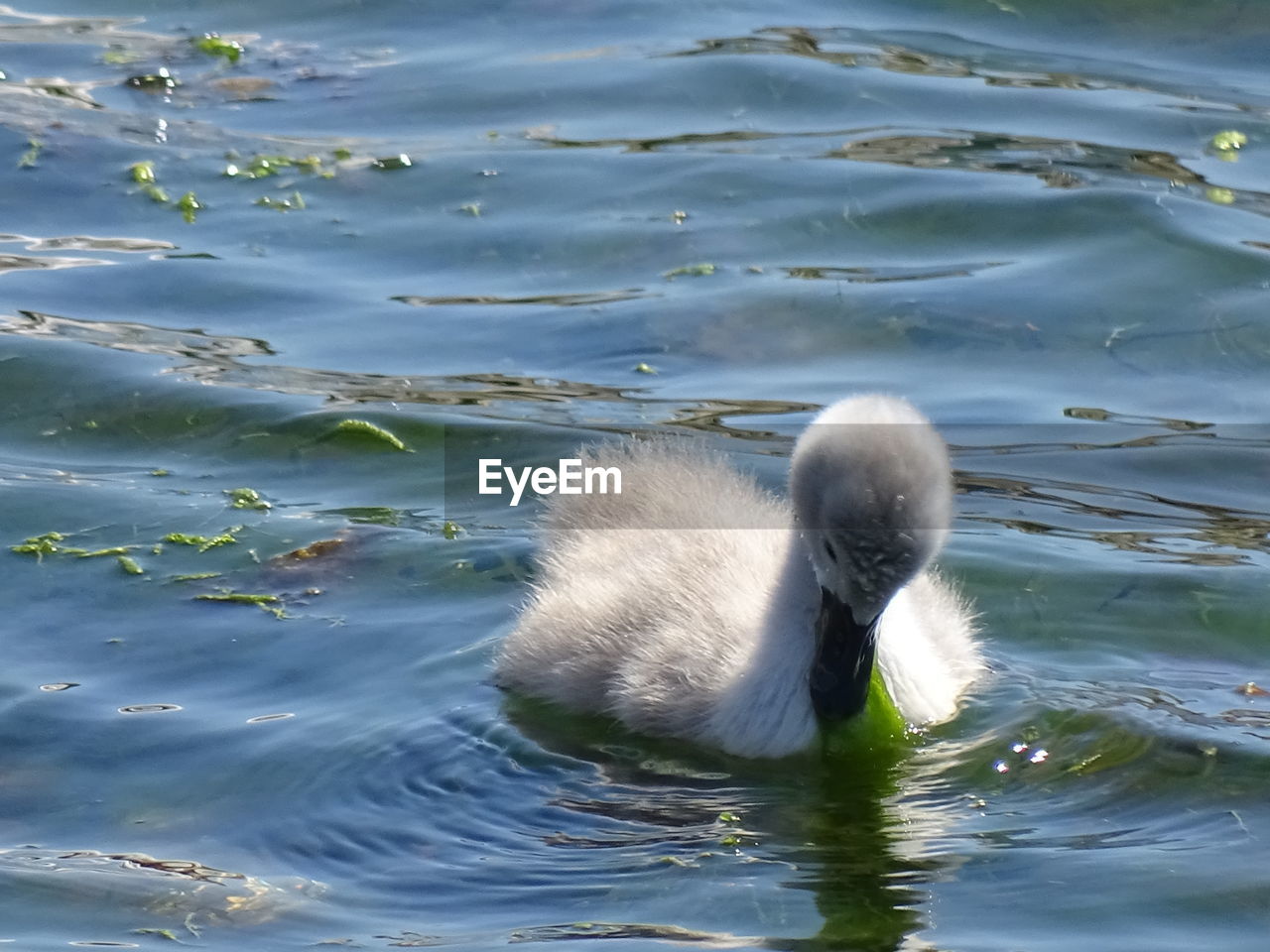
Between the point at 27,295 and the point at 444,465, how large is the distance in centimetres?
247

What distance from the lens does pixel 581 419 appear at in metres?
7.46

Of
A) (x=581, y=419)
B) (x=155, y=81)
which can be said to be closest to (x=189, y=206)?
(x=155, y=81)

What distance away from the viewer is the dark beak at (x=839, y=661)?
4953 millimetres

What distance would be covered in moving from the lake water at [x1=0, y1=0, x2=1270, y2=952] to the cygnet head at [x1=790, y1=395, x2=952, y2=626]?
1.96 feet

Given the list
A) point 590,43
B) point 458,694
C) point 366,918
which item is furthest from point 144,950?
point 590,43

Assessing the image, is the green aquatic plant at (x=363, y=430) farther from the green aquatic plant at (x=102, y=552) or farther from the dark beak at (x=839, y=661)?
the dark beak at (x=839, y=661)

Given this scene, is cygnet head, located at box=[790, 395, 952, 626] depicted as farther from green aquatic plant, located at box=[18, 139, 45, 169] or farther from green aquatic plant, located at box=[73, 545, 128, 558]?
green aquatic plant, located at box=[18, 139, 45, 169]

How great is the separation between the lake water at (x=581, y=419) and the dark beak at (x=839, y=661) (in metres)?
0.18

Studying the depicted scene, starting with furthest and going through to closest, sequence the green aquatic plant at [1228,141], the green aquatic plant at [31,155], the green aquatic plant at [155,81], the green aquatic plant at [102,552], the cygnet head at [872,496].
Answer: the green aquatic plant at [155,81] → the green aquatic plant at [31,155] → the green aquatic plant at [1228,141] → the green aquatic plant at [102,552] → the cygnet head at [872,496]

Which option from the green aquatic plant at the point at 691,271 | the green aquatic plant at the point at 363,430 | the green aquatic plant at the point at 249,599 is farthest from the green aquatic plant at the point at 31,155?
the green aquatic plant at the point at 249,599

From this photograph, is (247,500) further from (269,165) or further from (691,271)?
(269,165)

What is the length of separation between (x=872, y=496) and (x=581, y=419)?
291cm

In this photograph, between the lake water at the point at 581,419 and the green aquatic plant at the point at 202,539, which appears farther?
the green aquatic plant at the point at 202,539

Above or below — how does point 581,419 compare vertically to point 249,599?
above
